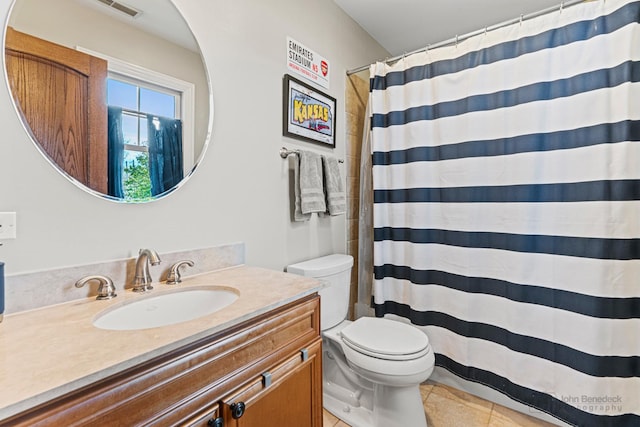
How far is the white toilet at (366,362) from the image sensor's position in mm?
1340

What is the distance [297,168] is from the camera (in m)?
1.64

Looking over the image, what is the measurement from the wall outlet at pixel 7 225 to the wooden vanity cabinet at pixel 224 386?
56 centimetres

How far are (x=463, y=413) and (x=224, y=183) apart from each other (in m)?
1.72

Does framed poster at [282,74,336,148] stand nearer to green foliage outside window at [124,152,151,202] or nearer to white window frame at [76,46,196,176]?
white window frame at [76,46,196,176]

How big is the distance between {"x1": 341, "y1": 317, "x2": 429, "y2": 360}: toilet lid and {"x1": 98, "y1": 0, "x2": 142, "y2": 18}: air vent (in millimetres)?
1584

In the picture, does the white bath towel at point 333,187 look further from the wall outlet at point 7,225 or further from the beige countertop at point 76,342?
the wall outlet at point 7,225

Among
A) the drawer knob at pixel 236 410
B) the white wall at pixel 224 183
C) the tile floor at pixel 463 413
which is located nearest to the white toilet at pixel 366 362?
the tile floor at pixel 463 413

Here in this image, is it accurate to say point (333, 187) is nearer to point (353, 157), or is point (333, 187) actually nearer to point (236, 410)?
point (353, 157)

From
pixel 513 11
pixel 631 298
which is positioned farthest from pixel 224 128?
pixel 513 11

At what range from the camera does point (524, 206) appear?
1524mm

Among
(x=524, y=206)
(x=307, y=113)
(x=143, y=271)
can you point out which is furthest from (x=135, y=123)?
(x=524, y=206)

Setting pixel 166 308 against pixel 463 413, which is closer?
pixel 166 308

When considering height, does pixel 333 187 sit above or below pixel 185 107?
below

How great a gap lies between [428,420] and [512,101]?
169 cm
